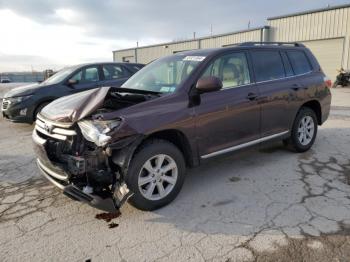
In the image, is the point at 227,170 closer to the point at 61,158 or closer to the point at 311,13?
the point at 61,158

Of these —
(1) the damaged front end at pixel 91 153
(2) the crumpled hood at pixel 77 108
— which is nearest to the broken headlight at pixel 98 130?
(1) the damaged front end at pixel 91 153

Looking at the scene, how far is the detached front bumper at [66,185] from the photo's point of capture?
2.97 meters

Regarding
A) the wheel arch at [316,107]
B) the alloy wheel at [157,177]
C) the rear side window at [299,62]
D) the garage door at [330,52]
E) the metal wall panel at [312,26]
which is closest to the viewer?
the alloy wheel at [157,177]

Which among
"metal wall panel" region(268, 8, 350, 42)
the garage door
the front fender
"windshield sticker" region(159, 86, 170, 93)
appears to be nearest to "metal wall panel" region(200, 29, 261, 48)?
"metal wall panel" region(268, 8, 350, 42)

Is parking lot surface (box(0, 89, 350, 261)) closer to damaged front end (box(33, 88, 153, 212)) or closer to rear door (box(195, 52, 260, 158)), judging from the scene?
damaged front end (box(33, 88, 153, 212))

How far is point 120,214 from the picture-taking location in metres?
3.39

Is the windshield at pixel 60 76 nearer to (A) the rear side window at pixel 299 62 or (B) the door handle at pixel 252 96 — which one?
(B) the door handle at pixel 252 96

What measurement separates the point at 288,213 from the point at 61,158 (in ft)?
8.27

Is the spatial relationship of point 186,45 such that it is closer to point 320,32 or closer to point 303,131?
point 320,32

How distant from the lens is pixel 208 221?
3.22 m

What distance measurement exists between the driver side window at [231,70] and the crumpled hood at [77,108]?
1381 millimetres

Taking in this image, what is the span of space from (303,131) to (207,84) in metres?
2.69

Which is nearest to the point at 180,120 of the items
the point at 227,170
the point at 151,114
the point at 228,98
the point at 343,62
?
the point at 151,114

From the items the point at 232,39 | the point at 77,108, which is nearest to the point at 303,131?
the point at 77,108
